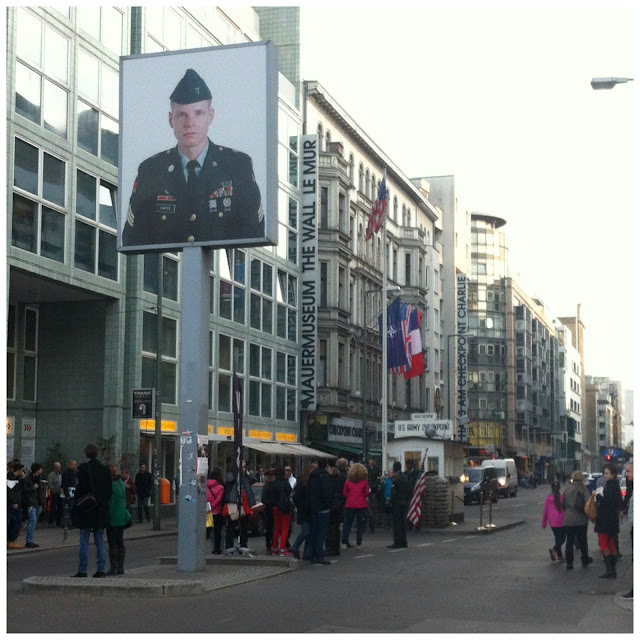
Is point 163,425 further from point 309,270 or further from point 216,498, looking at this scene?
point 216,498

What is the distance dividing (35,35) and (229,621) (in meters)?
26.2

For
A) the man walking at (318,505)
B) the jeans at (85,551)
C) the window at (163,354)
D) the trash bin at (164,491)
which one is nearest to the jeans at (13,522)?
the man walking at (318,505)

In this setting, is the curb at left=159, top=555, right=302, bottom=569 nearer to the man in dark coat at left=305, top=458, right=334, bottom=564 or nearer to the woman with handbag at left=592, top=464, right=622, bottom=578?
the man in dark coat at left=305, top=458, right=334, bottom=564

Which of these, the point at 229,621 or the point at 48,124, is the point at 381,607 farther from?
the point at 48,124

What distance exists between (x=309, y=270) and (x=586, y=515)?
37.7 metres

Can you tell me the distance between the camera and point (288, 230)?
183ft

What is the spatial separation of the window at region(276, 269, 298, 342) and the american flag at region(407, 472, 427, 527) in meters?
23.8

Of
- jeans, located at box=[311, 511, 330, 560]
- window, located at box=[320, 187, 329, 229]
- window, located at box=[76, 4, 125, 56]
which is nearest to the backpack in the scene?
jeans, located at box=[311, 511, 330, 560]

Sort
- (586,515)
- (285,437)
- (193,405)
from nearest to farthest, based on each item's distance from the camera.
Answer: (193,405) → (586,515) → (285,437)

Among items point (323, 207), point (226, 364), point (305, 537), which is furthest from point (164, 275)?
point (305, 537)

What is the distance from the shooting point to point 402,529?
2483 cm

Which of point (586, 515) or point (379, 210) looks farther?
point (379, 210)

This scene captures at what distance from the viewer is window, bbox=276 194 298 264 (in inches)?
2147

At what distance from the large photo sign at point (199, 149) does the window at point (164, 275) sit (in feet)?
70.7
